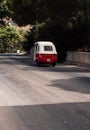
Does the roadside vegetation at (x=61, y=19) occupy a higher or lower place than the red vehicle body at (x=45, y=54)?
higher

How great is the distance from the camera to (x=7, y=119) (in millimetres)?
10922

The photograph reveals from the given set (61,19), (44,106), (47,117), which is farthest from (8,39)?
(47,117)

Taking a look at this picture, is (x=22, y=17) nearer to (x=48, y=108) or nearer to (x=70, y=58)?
(x=70, y=58)

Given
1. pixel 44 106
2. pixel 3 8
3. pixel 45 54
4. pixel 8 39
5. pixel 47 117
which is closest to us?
pixel 47 117

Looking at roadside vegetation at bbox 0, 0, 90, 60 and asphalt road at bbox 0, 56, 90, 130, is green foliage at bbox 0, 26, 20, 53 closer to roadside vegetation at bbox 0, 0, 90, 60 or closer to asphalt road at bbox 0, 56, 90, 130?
roadside vegetation at bbox 0, 0, 90, 60

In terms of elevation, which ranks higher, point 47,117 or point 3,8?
point 3,8

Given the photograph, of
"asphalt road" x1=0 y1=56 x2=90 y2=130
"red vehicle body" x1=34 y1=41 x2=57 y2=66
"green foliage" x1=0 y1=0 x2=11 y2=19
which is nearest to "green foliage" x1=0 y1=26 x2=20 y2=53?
→ "green foliage" x1=0 y1=0 x2=11 y2=19

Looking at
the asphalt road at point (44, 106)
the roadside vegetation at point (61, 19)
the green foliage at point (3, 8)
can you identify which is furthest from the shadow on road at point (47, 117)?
the green foliage at point (3, 8)

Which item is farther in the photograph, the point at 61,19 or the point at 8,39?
the point at 8,39

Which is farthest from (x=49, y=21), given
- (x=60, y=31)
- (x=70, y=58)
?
(x=70, y=58)

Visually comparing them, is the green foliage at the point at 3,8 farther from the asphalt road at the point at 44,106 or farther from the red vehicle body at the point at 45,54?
the asphalt road at the point at 44,106

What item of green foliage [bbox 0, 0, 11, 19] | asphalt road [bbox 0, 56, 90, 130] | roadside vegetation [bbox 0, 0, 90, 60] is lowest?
asphalt road [bbox 0, 56, 90, 130]

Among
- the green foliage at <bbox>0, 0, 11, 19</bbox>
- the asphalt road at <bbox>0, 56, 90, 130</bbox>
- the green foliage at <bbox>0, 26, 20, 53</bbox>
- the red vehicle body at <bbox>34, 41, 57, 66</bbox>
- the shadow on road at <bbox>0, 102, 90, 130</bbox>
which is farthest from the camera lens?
the green foliage at <bbox>0, 26, 20, 53</bbox>

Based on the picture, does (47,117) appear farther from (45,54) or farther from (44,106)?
(45,54)
